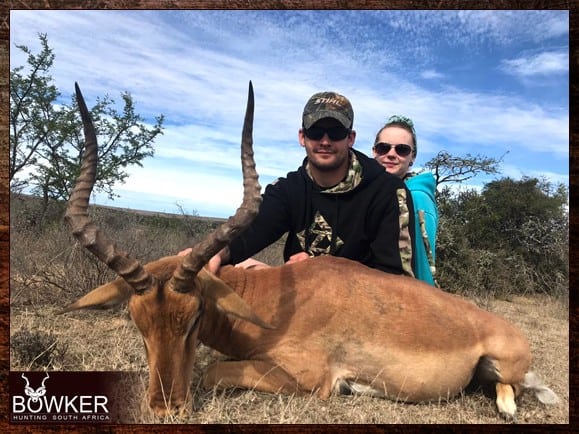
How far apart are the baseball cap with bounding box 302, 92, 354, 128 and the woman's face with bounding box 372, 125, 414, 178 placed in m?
1.97

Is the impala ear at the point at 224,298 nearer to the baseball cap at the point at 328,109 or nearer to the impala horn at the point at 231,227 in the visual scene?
the impala horn at the point at 231,227

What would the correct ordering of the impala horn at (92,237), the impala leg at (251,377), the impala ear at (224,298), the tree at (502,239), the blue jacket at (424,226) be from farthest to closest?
the tree at (502,239), the blue jacket at (424,226), the impala leg at (251,377), the impala ear at (224,298), the impala horn at (92,237)

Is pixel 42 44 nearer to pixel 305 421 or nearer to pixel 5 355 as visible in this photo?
pixel 5 355

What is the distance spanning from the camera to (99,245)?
3545mm

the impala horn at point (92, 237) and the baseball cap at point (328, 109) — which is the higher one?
the baseball cap at point (328, 109)

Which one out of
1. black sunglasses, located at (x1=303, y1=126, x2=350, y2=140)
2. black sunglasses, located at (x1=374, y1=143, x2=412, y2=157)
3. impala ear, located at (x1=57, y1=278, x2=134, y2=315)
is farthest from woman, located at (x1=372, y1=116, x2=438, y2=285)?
impala ear, located at (x1=57, y1=278, x2=134, y2=315)

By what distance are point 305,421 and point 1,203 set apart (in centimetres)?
241

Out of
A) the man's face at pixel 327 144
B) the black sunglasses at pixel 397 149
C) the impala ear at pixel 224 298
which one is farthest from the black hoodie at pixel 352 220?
the black sunglasses at pixel 397 149

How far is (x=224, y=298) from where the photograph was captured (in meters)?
3.86

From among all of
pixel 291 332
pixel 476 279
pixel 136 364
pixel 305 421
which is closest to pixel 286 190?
pixel 291 332

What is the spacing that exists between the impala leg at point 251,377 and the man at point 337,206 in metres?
1.35

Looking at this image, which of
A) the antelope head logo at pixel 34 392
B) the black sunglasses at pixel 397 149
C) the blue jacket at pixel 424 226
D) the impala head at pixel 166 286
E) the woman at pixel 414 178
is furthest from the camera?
the black sunglasses at pixel 397 149

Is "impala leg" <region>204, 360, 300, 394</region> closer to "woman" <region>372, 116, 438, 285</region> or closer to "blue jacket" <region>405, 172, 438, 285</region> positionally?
"blue jacket" <region>405, 172, 438, 285</region>

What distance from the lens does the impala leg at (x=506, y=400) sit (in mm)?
4188
